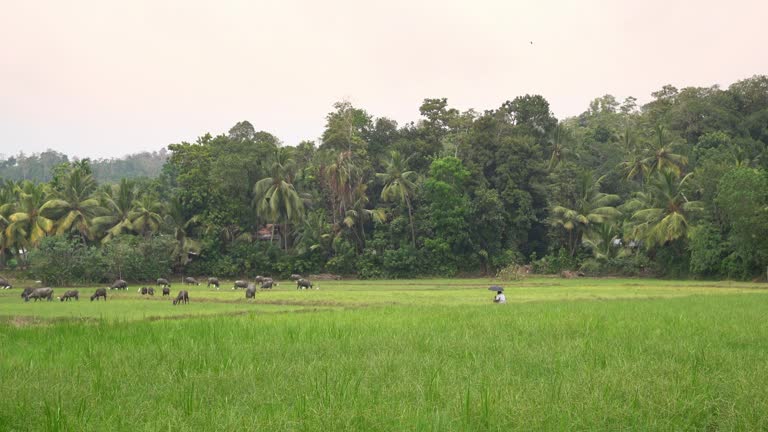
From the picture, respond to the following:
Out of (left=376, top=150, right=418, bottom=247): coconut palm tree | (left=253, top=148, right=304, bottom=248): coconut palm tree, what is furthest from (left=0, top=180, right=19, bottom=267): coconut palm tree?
(left=376, top=150, right=418, bottom=247): coconut palm tree

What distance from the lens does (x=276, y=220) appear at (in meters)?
42.3

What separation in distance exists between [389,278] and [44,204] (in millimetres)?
22019

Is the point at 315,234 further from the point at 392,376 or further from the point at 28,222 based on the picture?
the point at 392,376

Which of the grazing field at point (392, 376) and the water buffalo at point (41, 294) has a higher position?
the grazing field at point (392, 376)

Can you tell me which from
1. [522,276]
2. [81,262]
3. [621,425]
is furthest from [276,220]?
[621,425]

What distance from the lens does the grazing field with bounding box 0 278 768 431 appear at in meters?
4.65

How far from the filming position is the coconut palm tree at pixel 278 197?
134 feet

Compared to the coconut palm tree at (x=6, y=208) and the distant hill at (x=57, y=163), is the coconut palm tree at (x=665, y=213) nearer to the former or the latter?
the coconut palm tree at (x=6, y=208)

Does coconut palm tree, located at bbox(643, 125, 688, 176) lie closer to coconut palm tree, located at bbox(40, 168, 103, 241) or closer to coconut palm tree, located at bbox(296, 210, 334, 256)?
coconut palm tree, located at bbox(296, 210, 334, 256)

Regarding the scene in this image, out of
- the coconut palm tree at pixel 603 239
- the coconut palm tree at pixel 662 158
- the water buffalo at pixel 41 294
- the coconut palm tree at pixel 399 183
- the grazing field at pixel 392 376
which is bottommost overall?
the water buffalo at pixel 41 294

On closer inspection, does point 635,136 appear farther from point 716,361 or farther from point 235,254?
point 716,361

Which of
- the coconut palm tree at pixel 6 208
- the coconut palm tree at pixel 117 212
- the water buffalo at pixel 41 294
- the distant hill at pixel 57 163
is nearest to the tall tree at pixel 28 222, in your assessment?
the coconut palm tree at pixel 6 208

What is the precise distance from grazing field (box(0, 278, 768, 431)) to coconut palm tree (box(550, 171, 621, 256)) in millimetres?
29026

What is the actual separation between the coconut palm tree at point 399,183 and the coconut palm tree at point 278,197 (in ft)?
18.9
